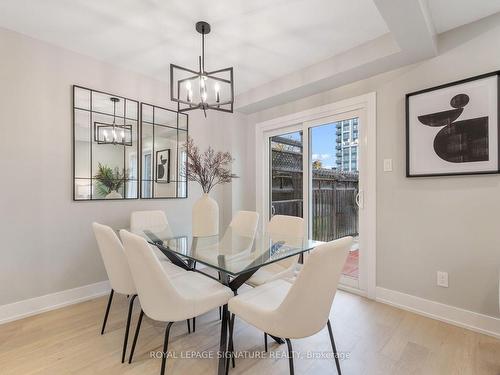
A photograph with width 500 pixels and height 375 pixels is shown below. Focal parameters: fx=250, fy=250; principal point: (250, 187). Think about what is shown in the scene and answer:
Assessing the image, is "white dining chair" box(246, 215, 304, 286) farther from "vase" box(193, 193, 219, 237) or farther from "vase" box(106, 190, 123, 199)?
"vase" box(106, 190, 123, 199)

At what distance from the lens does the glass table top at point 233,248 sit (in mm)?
1580

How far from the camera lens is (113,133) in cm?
272

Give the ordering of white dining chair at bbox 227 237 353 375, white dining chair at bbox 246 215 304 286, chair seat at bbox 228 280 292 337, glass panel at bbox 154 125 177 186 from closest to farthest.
→ white dining chair at bbox 227 237 353 375
chair seat at bbox 228 280 292 337
white dining chair at bbox 246 215 304 286
glass panel at bbox 154 125 177 186

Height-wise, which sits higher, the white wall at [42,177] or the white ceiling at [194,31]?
the white ceiling at [194,31]

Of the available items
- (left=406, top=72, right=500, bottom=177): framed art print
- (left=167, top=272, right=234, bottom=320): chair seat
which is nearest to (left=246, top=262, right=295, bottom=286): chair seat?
(left=167, top=272, right=234, bottom=320): chair seat

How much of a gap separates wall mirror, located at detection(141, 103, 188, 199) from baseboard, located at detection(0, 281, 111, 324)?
108 cm

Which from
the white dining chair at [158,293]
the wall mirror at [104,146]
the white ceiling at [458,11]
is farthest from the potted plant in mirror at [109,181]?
the white ceiling at [458,11]

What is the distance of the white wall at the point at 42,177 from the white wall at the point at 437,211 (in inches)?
112

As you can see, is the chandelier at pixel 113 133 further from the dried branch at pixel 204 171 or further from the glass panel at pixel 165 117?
the dried branch at pixel 204 171

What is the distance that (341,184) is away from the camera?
293cm

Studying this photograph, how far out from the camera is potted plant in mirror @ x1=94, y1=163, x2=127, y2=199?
2.62 metres

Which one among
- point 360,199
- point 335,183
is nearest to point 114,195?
point 335,183

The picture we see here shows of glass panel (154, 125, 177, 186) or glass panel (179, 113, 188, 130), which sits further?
glass panel (179, 113, 188, 130)

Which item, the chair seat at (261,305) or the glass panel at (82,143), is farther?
the glass panel at (82,143)
